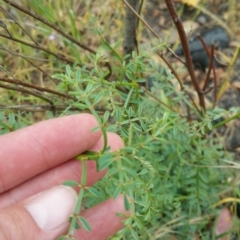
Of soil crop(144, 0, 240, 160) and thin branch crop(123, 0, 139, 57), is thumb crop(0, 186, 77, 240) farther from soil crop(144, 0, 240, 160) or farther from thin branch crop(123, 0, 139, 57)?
soil crop(144, 0, 240, 160)

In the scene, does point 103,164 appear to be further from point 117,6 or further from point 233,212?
point 117,6

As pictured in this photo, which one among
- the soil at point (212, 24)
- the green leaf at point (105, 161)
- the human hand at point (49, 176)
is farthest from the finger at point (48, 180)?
the soil at point (212, 24)

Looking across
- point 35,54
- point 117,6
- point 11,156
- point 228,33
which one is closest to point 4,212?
point 11,156

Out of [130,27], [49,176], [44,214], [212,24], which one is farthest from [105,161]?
[212,24]

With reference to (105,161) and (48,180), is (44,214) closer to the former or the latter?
(48,180)

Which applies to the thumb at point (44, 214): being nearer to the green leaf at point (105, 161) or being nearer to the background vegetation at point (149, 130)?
the background vegetation at point (149, 130)

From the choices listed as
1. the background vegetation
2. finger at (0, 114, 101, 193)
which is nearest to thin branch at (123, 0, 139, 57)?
the background vegetation
